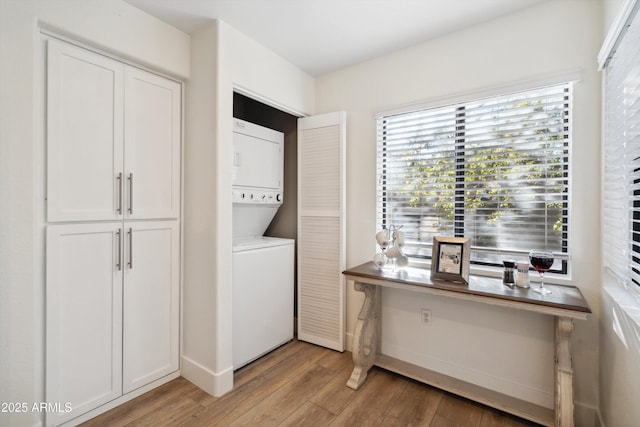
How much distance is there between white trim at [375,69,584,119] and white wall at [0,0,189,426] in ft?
6.90

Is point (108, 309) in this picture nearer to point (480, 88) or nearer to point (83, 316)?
point (83, 316)

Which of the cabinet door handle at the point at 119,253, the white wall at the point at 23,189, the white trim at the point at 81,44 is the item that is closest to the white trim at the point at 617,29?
the white trim at the point at 81,44

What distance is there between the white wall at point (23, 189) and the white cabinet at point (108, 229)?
2.2 inches

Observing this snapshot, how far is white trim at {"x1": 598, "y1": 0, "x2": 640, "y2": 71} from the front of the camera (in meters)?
1.20

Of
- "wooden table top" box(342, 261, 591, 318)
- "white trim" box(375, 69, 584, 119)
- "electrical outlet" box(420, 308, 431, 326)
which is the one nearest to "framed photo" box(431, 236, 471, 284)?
"wooden table top" box(342, 261, 591, 318)

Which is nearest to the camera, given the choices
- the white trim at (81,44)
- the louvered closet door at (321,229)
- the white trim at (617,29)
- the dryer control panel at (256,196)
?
the white trim at (617,29)

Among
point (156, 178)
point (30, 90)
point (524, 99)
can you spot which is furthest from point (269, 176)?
point (524, 99)

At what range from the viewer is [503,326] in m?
1.96

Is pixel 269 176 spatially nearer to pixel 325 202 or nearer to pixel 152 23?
pixel 325 202

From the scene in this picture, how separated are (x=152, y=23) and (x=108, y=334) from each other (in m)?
2.03

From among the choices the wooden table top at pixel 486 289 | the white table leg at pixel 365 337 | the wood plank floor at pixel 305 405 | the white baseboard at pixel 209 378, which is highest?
the wooden table top at pixel 486 289

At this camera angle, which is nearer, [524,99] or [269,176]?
[524,99]

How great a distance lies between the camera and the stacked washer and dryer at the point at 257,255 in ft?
7.54

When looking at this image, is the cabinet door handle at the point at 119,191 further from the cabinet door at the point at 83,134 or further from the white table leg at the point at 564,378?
the white table leg at the point at 564,378
